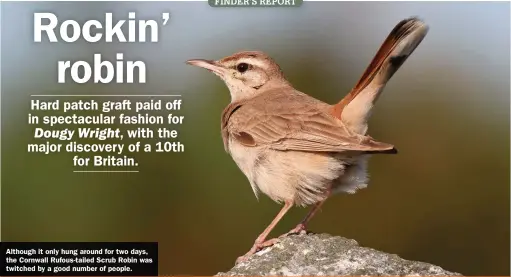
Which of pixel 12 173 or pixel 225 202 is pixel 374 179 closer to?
pixel 225 202

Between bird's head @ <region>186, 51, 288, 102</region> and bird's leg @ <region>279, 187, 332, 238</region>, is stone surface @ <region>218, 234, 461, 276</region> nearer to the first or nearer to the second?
bird's leg @ <region>279, 187, 332, 238</region>

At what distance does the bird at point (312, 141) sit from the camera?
17.6ft

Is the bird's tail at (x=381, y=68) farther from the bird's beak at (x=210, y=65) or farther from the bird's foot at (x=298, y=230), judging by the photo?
the bird's beak at (x=210, y=65)

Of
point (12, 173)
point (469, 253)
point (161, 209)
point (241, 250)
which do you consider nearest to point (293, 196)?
point (241, 250)

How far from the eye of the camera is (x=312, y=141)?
539 centimetres

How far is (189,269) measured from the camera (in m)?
6.25

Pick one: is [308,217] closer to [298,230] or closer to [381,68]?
[298,230]

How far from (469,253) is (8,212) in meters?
3.59

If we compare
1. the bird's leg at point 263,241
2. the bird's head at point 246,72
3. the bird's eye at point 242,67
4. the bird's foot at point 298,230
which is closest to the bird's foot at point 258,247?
the bird's leg at point 263,241
